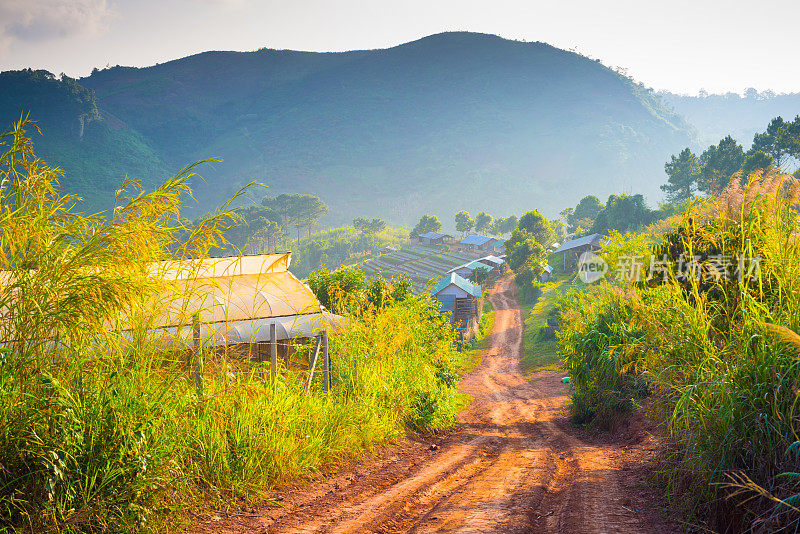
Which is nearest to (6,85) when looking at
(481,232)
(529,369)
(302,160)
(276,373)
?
(302,160)

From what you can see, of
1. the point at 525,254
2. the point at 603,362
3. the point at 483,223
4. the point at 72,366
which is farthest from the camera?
the point at 483,223

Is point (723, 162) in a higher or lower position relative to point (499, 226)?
higher

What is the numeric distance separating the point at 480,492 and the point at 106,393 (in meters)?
4.15

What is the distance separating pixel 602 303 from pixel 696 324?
26.7ft

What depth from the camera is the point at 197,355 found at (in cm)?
527

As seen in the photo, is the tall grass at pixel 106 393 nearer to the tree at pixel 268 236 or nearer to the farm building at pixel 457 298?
the farm building at pixel 457 298

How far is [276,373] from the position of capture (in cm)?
644

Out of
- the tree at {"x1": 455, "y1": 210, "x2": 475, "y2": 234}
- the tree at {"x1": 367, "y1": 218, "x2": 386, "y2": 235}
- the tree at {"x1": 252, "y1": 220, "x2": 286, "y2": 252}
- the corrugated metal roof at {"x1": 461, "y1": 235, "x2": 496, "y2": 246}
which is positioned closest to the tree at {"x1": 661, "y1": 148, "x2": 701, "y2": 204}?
the corrugated metal roof at {"x1": 461, "y1": 235, "x2": 496, "y2": 246}

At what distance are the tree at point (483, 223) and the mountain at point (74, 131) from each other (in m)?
85.0

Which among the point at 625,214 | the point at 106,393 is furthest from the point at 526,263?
the point at 106,393

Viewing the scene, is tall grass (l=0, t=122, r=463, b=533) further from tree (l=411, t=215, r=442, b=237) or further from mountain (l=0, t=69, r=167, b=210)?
mountain (l=0, t=69, r=167, b=210)

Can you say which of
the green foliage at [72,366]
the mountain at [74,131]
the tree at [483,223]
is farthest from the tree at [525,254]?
the mountain at [74,131]

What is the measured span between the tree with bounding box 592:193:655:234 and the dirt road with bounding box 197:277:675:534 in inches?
2280

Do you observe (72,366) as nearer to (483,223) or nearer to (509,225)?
(509,225)
